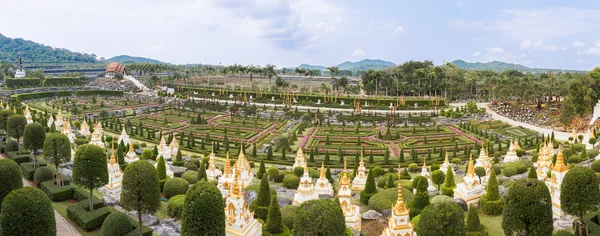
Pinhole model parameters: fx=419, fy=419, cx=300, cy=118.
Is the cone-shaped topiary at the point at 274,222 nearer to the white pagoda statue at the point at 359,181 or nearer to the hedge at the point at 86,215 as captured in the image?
the hedge at the point at 86,215

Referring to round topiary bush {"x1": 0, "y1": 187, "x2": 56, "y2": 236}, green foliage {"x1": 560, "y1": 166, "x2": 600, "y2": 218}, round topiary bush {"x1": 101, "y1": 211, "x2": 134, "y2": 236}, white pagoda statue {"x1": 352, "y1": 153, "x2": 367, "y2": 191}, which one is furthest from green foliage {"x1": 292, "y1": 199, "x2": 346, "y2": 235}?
white pagoda statue {"x1": 352, "y1": 153, "x2": 367, "y2": 191}

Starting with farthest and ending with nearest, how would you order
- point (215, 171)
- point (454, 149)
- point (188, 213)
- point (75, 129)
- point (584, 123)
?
1. point (584, 123)
2. point (75, 129)
3. point (454, 149)
4. point (215, 171)
5. point (188, 213)

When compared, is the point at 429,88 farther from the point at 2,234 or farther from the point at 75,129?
the point at 2,234

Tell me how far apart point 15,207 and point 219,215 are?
8046 millimetres

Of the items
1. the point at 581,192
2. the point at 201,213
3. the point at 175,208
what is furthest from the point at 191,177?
the point at 581,192

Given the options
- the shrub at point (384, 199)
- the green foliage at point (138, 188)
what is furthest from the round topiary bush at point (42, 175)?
the shrub at point (384, 199)

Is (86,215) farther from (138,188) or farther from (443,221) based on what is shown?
(443,221)

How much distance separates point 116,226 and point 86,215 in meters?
3.59

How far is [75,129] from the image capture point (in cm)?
5594

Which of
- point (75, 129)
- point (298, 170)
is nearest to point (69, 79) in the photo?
point (75, 129)

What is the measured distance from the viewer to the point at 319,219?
15906mm

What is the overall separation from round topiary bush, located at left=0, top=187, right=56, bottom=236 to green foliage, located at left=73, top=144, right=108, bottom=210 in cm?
624

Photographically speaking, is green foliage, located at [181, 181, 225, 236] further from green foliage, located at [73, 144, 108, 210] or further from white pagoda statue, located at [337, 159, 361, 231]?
green foliage, located at [73, 144, 108, 210]

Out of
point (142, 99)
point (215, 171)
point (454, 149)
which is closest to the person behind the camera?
point (215, 171)
